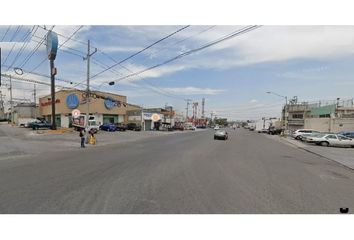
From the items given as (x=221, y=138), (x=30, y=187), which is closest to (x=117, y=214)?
(x=30, y=187)

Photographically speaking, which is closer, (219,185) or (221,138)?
(219,185)

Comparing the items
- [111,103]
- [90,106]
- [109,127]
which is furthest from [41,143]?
[111,103]

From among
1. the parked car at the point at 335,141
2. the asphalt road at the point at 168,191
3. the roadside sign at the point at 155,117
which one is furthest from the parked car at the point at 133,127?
the asphalt road at the point at 168,191

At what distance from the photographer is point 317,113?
59812mm

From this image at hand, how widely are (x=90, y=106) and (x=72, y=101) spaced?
12.1ft

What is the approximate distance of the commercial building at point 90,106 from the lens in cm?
5222

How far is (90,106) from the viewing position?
179 feet

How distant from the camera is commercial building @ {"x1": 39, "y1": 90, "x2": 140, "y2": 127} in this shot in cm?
5222

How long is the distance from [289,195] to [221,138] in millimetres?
27796

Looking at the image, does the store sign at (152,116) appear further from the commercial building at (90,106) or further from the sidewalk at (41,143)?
the sidewalk at (41,143)

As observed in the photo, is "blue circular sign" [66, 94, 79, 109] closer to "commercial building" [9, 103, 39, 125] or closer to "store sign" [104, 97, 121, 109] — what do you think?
"store sign" [104, 97, 121, 109]

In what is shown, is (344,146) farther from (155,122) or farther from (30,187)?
(155,122)

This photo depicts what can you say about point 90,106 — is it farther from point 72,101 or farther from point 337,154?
point 337,154

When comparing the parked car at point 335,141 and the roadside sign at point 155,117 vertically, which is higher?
the roadside sign at point 155,117
